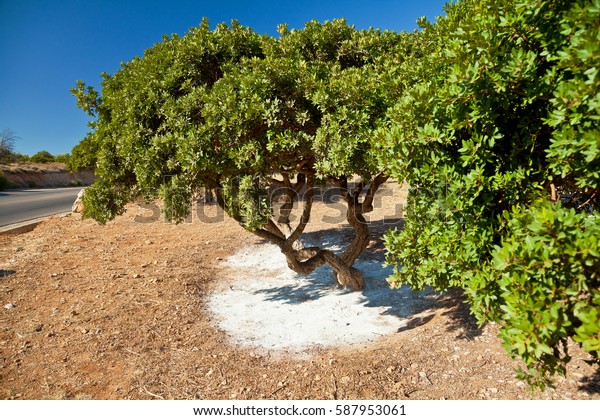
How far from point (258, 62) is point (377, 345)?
551 cm

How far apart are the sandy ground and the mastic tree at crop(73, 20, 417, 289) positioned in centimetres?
236

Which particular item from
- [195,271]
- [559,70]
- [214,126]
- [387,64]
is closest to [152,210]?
[195,271]

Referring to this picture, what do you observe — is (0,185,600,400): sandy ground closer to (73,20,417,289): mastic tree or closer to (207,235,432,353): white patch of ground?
(207,235,432,353): white patch of ground

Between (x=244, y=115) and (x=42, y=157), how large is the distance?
61.4 meters

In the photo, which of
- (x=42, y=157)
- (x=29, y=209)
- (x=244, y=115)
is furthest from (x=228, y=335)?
(x=42, y=157)

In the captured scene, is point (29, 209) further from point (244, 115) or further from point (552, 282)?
point (552, 282)

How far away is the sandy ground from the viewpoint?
211 inches

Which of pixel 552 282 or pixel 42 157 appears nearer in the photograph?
pixel 552 282

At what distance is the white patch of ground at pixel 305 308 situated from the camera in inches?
286

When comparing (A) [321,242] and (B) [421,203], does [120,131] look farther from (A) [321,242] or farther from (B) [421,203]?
(A) [321,242]

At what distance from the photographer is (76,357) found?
6324 mm

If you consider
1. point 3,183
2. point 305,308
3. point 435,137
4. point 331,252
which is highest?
point 435,137

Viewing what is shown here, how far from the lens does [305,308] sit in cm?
855

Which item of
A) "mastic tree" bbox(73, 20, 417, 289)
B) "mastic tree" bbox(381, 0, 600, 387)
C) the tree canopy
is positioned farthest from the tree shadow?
"mastic tree" bbox(73, 20, 417, 289)
